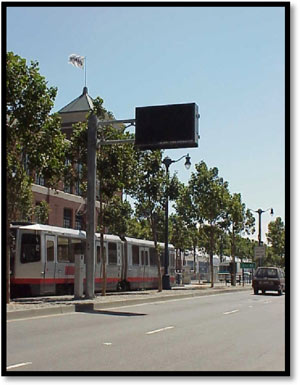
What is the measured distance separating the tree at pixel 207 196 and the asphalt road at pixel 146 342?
67.2 ft

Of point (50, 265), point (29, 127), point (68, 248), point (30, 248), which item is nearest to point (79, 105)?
point (68, 248)

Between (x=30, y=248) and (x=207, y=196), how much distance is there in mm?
16706

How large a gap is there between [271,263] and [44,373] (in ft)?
218

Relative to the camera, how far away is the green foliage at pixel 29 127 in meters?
17.8

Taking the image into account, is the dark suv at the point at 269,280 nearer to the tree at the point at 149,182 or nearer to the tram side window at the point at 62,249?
the tree at the point at 149,182

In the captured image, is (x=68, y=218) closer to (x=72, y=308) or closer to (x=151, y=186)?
(x=151, y=186)

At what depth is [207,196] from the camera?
39.1 meters

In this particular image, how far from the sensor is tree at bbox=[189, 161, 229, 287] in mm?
39000

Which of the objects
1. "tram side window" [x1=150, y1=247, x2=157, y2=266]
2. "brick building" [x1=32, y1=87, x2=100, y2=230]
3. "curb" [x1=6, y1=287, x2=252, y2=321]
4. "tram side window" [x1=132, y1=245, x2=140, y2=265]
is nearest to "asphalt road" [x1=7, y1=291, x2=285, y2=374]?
"curb" [x1=6, y1=287, x2=252, y2=321]

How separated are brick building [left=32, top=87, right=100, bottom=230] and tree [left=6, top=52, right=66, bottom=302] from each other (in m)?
26.9

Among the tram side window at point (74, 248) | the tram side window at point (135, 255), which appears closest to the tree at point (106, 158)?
the tram side window at point (74, 248)

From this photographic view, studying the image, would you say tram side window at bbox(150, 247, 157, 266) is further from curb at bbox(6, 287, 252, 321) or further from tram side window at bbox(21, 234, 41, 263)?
tram side window at bbox(21, 234, 41, 263)

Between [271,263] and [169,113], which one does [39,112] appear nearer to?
[169,113]

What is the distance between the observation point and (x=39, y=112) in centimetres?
1859
